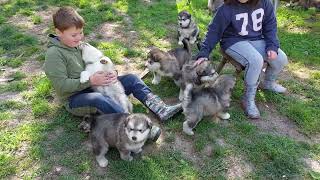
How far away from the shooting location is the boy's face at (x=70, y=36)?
4270 mm

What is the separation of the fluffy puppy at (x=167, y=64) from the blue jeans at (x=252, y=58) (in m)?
0.79

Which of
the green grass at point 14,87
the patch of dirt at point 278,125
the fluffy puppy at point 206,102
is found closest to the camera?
the fluffy puppy at point 206,102

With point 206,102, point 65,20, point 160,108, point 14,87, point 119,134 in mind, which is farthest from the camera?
point 14,87

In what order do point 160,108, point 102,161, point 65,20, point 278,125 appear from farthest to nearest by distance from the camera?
1. point 278,125
2. point 160,108
3. point 65,20
4. point 102,161

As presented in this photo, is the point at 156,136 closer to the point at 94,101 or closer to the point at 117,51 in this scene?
the point at 94,101

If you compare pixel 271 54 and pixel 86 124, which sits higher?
pixel 271 54

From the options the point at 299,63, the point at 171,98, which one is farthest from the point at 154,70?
the point at 299,63

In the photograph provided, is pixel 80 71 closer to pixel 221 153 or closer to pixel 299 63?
pixel 221 153

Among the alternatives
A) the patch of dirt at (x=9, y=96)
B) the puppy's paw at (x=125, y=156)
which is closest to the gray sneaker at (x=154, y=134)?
the puppy's paw at (x=125, y=156)

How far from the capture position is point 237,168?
4.09 metres

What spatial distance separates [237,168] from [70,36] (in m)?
2.38

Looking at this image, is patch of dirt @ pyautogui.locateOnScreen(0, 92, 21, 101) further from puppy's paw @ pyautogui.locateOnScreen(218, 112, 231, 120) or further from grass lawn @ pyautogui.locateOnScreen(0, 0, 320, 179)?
puppy's paw @ pyautogui.locateOnScreen(218, 112, 231, 120)

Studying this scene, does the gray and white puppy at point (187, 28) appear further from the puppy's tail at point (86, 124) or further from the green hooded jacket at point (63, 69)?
the puppy's tail at point (86, 124)

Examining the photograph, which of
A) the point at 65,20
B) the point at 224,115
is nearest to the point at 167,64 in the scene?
the point at 224,115
